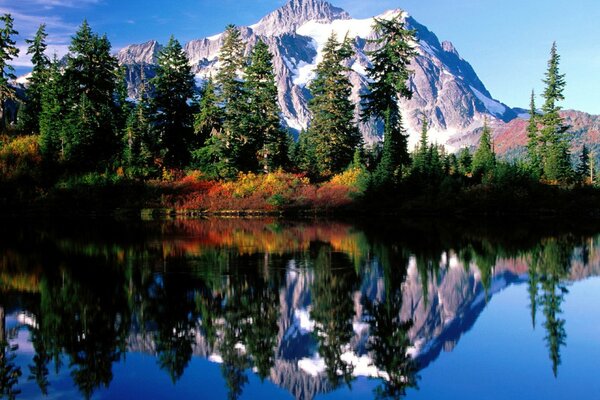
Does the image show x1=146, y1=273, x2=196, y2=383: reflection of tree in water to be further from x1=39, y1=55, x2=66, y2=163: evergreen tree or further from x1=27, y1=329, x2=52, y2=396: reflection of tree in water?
x1=39, y1=55, x2=66, y2=163: evergreen tree

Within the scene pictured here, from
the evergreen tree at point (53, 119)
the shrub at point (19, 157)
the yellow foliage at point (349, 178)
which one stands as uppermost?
the evergreen tree at point (53, 119)

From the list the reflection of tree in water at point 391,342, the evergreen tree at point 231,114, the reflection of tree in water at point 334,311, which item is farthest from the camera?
the evergreen tree at point 231,114

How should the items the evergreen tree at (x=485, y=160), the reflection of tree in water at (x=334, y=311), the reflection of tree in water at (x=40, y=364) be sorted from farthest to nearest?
the evergreen tree at (x=485, y=160), the reflection of tree in water at (x=334, y=311), the reflection of tree in water at (x=40, y=364)

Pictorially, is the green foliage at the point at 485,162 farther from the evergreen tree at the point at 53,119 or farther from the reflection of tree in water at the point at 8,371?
the reflection of tree in water at the point at 8,371

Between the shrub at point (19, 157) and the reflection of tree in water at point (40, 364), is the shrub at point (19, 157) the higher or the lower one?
the higher one

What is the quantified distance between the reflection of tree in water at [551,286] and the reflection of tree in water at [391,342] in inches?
95.9

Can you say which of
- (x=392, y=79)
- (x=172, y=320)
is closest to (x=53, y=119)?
(x=392, y=79)

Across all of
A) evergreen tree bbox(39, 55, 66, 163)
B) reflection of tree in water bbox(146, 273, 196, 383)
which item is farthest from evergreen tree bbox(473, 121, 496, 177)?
reflection of tree in water bbox(146, 273, 196, 383)

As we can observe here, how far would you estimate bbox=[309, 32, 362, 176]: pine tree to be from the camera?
55.0m

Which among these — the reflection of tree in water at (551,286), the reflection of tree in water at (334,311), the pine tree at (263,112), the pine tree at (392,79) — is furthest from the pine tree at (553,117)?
the reflection of tree in water at (334,311)

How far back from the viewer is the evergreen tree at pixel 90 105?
50.5m

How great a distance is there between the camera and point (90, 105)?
52.1 meters

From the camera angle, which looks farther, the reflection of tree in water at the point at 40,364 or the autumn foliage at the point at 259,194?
the autumn foliage at the point at 259,194

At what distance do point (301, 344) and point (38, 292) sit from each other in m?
7.58
